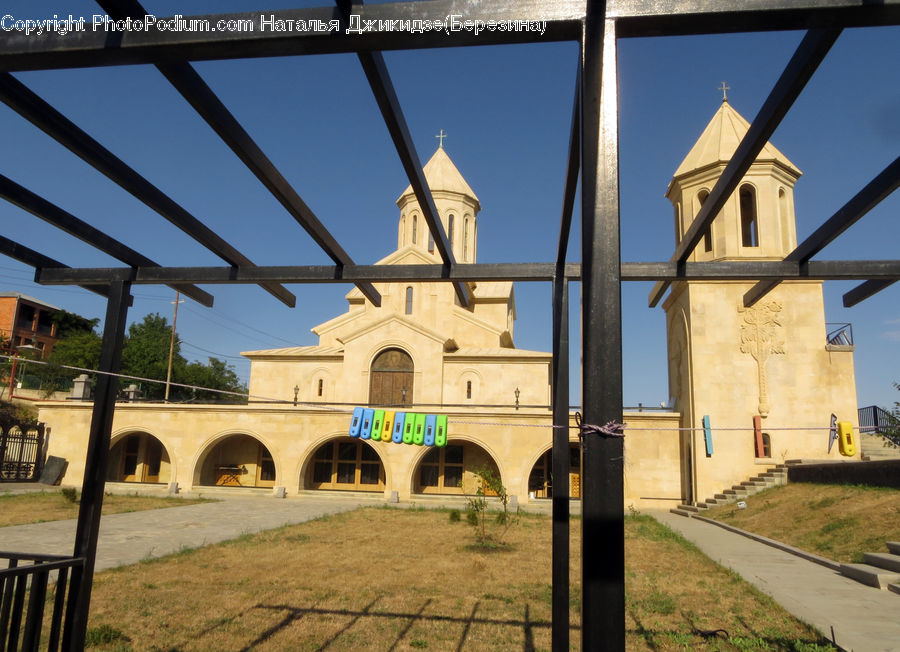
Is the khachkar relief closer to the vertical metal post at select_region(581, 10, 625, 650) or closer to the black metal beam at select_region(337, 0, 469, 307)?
the black metal beam at select_region(337, 0, 469, 307)

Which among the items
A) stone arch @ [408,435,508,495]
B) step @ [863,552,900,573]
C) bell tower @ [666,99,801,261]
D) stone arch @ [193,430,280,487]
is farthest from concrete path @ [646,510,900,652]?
stone arch @ [193,430,280,487]

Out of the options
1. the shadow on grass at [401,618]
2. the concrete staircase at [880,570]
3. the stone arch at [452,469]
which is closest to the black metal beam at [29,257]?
the shadow on grass at [401,618]

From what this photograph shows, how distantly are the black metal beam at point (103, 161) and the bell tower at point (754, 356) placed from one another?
62.4 feet

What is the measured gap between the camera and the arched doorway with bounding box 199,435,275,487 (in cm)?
2688

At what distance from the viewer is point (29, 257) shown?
5.22m

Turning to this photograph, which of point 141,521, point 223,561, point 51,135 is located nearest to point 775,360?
point 223,561

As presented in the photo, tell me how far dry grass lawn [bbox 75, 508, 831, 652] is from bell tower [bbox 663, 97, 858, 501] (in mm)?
9532

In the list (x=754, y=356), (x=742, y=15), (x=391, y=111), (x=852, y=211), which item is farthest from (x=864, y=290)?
(x=754, y=356)

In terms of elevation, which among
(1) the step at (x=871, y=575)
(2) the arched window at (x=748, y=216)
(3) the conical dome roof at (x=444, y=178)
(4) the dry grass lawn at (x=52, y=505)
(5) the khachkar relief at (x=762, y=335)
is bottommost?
(4) the dry grass lawn at (x=52, y=505)

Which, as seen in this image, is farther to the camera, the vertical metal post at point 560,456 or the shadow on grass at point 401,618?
the shadow on grass at point 401,618

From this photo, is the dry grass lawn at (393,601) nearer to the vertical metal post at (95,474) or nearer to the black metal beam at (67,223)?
the vertical metal post at (95,474)

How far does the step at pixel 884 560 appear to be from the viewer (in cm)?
909

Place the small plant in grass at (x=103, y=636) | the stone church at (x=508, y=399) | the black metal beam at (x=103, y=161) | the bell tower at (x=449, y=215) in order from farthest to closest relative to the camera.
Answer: the bell tower at (x=449, y=215)
the stone church at (x=508, y=399)
the small plant in grass at (x=103, y=636)
the black metal beam at (x=103, y=161)

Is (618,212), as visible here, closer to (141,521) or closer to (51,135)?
(51,135)
